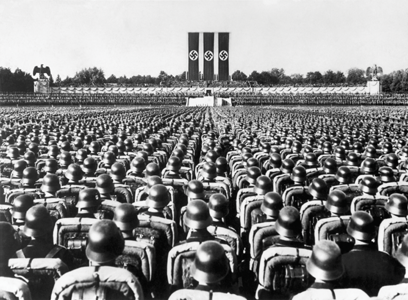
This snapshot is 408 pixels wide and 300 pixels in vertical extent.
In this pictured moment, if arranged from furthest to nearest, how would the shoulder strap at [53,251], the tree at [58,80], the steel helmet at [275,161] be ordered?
the tree at [58,80], the steel helmet at [275,161], the shoulder strap at [53,251]

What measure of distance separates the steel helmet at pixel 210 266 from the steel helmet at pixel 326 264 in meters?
0.71

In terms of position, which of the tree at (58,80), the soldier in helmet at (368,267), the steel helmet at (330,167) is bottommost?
the soldier in helmet at (368,267)

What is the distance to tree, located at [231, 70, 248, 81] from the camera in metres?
128

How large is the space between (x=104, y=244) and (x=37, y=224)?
1061 millimetres

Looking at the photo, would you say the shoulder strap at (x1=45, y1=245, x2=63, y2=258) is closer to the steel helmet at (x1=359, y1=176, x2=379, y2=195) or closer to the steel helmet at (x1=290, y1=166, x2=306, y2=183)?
the steel helmet at (x1=290, y1=166, x2=306, y2=183)

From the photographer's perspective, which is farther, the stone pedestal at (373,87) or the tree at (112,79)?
the tree at (112,79)

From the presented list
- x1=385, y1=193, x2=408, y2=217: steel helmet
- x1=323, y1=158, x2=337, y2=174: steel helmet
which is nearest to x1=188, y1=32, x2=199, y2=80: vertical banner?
x1=323, y1=158, x2=337, y2=174: steel helmet

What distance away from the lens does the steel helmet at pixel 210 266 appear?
304cm

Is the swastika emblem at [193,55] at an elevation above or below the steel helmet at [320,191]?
above

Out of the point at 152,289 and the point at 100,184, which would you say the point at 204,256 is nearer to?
the point at 152,289

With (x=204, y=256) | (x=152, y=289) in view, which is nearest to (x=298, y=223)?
(x=204, y=256)

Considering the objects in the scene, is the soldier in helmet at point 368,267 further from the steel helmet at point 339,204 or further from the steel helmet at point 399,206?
the steel helmet at point 399,206

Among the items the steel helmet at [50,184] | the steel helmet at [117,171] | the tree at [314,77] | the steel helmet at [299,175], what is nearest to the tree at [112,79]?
the tree at [314,77]

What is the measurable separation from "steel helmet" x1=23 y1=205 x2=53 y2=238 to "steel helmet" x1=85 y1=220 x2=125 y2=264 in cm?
85
